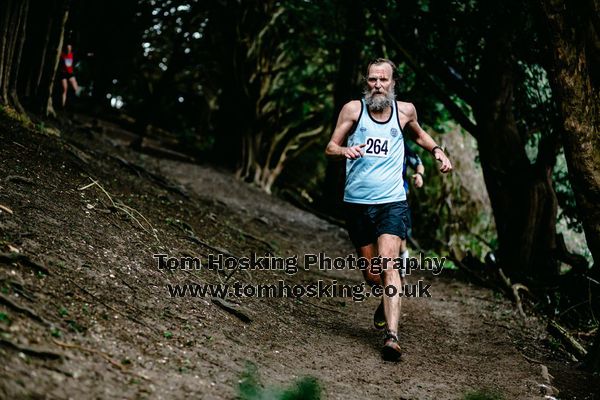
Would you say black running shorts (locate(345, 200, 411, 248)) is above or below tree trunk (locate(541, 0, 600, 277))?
below

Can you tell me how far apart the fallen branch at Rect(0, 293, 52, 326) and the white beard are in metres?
2.91

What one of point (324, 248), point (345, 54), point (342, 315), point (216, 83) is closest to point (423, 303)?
point (342, 315)

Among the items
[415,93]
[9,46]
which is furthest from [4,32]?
[415,93]

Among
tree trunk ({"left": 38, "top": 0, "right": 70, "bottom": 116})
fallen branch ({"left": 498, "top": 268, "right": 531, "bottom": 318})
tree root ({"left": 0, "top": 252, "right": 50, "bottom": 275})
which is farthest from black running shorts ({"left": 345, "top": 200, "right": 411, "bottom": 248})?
tree trunk ({"left": 38, "top": 0, "right": 70, "bottom": 116})

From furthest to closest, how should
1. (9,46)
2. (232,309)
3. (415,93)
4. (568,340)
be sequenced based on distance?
(415,93) → (9,46) → (568,340) → (232,309)

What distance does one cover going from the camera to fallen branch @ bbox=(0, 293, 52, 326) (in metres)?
2.99

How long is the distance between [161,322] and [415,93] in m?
8.52

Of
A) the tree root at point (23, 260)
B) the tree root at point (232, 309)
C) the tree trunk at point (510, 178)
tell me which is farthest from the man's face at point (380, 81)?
the tree trunk at point (510, 178)

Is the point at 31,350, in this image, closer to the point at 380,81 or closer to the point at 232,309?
the point at 232,309

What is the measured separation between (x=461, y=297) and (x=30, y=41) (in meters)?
7.32

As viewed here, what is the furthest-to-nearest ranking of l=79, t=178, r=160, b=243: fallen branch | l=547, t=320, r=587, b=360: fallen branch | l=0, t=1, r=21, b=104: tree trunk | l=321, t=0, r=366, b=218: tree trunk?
l=321, t=0, r=366, b=218: tree trunk → l=0, t=1, r=21, b=104: tree trunk → l=79, t=178, r=160, b=243: fallen branch → l=547, t=320, r=587, b=360: fallen branch

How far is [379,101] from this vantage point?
4.83 meters

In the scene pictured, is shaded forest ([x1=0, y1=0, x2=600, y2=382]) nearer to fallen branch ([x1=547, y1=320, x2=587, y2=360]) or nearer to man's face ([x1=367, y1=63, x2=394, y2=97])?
fallen branch ([x1=547, y1=320, x2=587, y2=360])

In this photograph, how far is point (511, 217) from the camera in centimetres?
857
